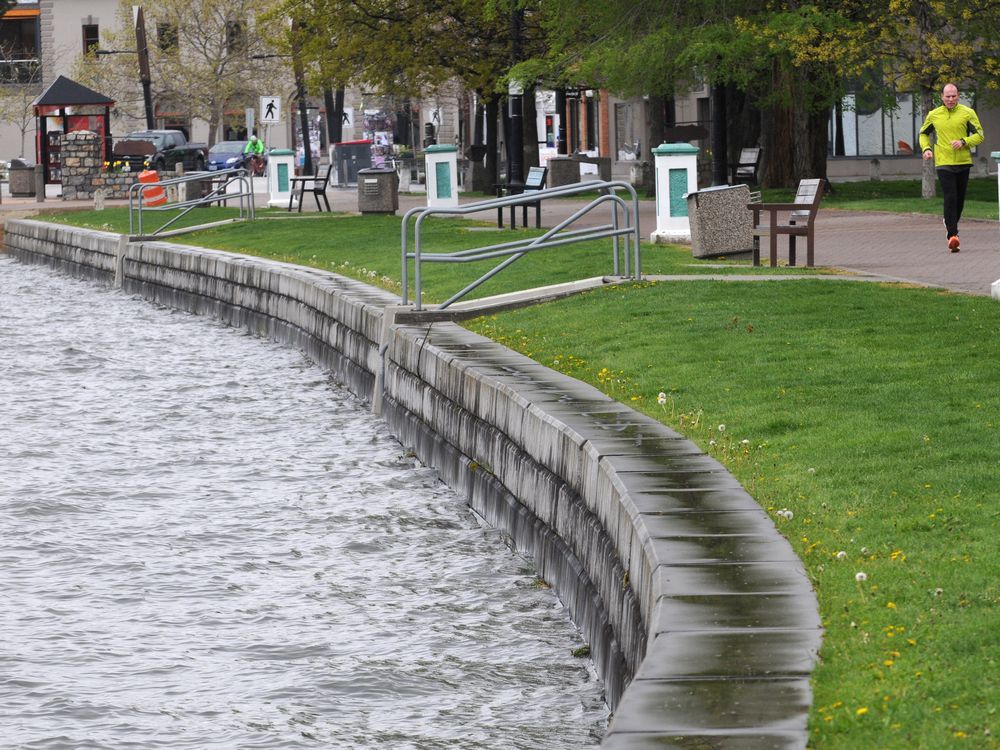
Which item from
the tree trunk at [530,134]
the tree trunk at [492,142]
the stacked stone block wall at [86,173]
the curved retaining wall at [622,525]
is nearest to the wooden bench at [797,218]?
the curved retaining wall at [622,525]

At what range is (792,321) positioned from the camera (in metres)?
13.6

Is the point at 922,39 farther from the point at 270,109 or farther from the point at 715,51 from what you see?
the point at 270,109

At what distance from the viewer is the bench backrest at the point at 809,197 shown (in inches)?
745

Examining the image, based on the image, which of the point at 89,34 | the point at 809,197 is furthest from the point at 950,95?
the point at 89,34

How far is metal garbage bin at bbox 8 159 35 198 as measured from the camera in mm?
54656

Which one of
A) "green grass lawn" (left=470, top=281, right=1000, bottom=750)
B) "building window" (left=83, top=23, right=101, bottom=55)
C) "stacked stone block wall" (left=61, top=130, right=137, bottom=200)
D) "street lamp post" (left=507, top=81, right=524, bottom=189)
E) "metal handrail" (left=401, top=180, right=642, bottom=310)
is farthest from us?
"building window" (left=83, top=23, right=101, bottom=55)

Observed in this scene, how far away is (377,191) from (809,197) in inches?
665

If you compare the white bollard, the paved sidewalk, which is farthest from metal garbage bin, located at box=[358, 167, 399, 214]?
the white bollard

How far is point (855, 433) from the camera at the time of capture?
9.22 metres

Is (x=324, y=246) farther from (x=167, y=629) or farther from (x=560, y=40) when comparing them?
(x=167, y=629)

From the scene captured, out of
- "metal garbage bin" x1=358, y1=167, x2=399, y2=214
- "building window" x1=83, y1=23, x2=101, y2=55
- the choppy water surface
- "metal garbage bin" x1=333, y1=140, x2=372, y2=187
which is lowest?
the choppy water surface

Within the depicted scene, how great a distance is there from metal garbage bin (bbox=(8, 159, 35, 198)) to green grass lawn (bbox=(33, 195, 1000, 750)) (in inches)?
1517

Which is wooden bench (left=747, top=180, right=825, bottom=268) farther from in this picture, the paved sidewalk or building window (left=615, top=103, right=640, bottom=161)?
building window (left=615, top=103, right=640, bottom=161)

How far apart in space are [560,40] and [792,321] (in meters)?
22.1
